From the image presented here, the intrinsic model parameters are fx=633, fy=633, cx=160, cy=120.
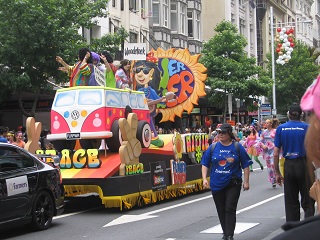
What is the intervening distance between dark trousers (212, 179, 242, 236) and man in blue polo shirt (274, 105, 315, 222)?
66 cm

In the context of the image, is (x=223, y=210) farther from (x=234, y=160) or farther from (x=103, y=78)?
(x=103, y=78)

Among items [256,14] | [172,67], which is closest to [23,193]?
[172,67]

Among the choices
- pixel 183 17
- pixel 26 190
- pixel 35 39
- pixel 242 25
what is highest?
pixel 242 25

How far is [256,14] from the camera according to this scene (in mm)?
65438

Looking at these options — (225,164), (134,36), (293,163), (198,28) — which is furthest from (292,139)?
(198,28)

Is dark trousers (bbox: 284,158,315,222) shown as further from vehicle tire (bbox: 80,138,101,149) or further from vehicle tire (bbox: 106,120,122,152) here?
vehicle tire (bbox: 80,138,101,149)

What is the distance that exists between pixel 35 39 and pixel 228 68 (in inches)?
773

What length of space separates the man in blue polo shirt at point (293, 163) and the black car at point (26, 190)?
4.07m

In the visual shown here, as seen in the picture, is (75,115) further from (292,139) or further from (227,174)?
(292,139)

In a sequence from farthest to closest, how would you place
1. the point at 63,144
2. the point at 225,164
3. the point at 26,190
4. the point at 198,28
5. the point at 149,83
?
the point at 198,28 → the point at 149,83 → the point at 63,144 → the point at 26,190 → the point at 225,164

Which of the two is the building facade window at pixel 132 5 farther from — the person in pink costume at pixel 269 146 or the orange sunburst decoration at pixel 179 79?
A: the person in pink costume at pixel 269 146

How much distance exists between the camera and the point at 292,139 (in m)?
8.78

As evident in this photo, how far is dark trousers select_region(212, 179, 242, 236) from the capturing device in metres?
8.66

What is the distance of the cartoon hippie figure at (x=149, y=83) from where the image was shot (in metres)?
16.0
